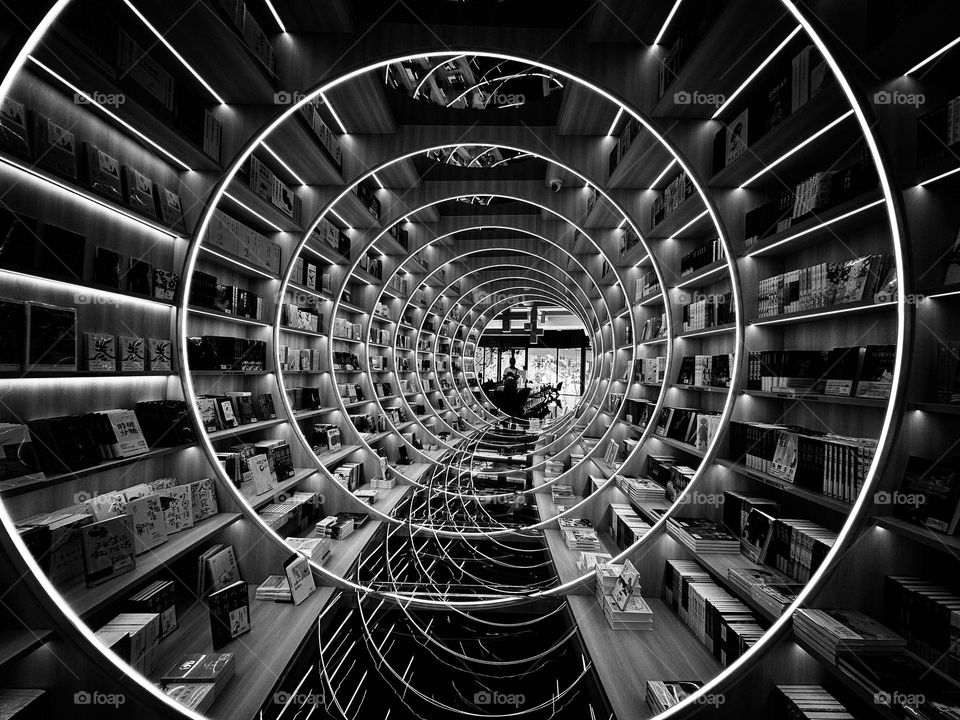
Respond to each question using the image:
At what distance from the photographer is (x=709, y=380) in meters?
3.21

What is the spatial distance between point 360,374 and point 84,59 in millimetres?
4740

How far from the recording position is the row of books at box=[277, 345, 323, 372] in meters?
3.96

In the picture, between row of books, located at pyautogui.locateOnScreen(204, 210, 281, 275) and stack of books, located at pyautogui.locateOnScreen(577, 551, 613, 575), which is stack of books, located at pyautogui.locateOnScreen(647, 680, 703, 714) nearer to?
stack of books, located at pyautogui.locateOnScreen(577, 551, 613, 575)

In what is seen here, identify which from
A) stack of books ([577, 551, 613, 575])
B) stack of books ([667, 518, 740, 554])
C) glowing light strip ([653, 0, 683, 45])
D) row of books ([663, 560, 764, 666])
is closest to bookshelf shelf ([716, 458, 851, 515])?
stack of books ([667, 518, 740, 554])

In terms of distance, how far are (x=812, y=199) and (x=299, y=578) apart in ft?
12.7

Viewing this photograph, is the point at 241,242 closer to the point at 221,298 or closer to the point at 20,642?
the point at 221,298

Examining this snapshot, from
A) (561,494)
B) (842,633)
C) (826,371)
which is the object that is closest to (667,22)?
(826,371)

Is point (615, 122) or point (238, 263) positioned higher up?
point (615, 122)

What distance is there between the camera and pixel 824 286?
6.97ft

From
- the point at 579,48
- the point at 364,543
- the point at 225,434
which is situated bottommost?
the point at 364,543

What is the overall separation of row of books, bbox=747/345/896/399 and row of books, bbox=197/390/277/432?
3.50 meters

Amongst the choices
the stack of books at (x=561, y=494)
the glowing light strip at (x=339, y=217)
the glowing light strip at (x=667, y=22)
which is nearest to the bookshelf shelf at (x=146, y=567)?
the glowing light strip at (x=339, y=217)

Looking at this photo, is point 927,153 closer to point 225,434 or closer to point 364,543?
point 225,434

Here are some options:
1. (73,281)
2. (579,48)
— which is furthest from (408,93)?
(73,281)
